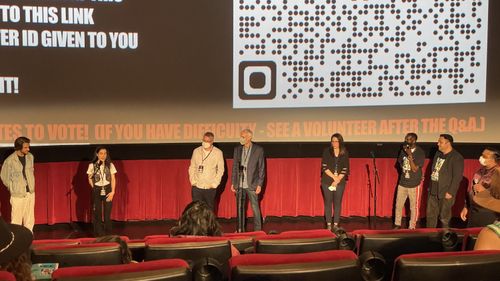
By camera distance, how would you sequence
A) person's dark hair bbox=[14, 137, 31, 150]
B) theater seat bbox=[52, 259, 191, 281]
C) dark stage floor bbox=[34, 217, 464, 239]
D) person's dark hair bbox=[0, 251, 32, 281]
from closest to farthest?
1. person's dark hair bbox=[0, 251, 32, 281]
2. theater seat bbox=[52, 259, 191, 281]
3. person's dark hair bbox=[14, 137, 31, 150]
4. dark stage floor bbox=[34, 217, 464, 239]

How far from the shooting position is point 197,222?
3.87 m

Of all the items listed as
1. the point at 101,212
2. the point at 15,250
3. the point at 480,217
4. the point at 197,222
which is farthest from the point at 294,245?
the point at 101,212

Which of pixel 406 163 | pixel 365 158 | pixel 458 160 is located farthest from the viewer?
pixel 365 158

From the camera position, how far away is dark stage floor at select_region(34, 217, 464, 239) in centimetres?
769

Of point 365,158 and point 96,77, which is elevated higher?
point 96,77

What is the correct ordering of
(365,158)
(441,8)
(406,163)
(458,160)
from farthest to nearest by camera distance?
(365,158) → (441,8) → (406,163) → (458,160)

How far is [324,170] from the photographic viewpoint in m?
7.30

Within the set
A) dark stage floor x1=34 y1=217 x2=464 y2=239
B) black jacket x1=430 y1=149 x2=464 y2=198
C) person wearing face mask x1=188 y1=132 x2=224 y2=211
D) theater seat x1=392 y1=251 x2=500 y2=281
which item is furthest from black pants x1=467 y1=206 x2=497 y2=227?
theater seat x1=392 y1=251 x2=500 y2=281

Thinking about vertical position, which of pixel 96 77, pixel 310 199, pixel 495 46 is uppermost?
pixel 495 46

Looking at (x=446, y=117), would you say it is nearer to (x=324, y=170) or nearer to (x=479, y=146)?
(x=479, y=146)

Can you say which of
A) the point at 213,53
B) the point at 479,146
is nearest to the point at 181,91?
the point at 213,53

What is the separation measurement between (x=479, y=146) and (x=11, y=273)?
7.64 metres

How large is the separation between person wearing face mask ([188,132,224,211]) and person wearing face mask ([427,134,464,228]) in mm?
2763

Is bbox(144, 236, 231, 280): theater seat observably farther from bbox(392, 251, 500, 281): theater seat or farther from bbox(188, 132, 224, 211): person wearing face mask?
bbox(188, 132, 224, 211): person wearing face mask
